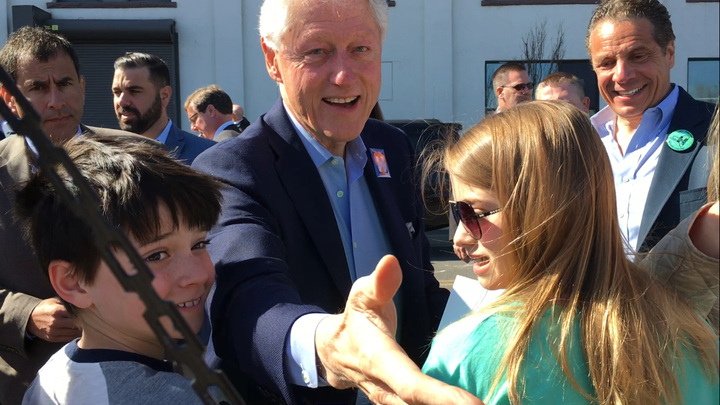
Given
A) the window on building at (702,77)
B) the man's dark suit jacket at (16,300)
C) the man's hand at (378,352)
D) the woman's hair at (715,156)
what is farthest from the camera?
the window on building at (702,77)

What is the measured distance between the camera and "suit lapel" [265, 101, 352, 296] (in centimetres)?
197

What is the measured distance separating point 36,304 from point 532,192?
154 centimetres

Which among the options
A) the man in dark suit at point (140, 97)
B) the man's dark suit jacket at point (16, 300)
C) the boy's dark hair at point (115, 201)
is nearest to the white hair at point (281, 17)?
the boy's dark hair at point (115, 201)

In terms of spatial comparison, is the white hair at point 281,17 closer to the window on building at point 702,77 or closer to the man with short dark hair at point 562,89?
the man with short dark hair at point 562,89

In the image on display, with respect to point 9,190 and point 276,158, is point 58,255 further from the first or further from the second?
point 9,190

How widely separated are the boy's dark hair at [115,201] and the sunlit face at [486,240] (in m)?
0.61

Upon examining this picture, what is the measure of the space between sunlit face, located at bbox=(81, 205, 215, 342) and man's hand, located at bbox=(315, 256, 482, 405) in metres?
0.53

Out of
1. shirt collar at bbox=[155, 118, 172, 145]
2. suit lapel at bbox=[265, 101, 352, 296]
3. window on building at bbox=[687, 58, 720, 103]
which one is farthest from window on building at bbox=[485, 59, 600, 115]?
suit lapel at bbox=[265, 101, 352, 296]

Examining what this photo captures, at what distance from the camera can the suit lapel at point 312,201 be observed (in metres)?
1.97

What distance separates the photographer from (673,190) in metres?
2.91

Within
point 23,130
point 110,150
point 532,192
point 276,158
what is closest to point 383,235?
point 276,158

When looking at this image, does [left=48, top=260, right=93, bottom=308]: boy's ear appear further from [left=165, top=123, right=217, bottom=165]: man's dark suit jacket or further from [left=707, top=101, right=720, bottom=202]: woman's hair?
[left=165, top=123, right=217, bottom=165]: man's dark suit jacket

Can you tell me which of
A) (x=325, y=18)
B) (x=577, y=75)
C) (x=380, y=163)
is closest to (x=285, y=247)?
(x=380, y=163)

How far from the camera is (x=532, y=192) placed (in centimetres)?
164
